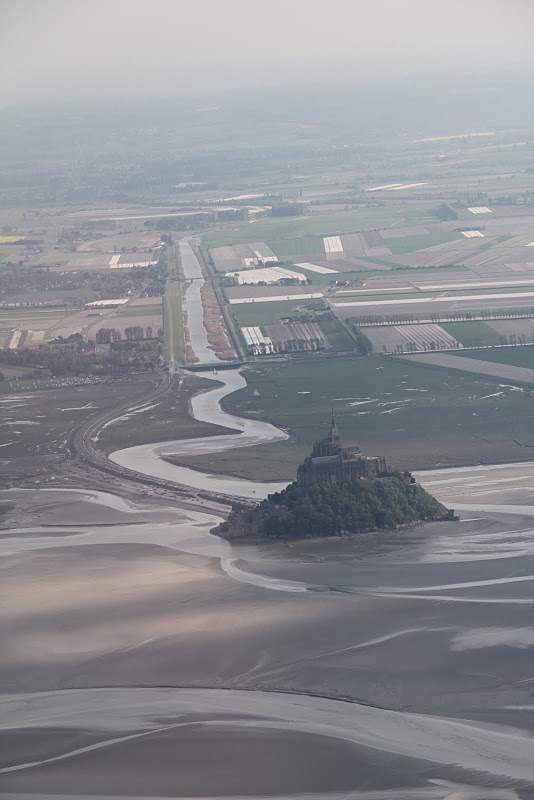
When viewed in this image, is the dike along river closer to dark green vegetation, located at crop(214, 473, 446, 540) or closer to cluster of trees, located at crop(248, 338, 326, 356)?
dark green vegetation, located at crop(214, 473, 446, 540)

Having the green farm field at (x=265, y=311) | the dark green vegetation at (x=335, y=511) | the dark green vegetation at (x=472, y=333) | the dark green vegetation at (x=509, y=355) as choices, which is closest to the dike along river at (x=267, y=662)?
the dark green vegetation at (x=335, y=511)

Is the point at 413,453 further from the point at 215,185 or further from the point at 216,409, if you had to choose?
the point at 215,185

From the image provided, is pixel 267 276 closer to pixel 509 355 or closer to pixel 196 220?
pixel 196 220

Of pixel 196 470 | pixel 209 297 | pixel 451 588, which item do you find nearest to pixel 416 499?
pixel 451 588

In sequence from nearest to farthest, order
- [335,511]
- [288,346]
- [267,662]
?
1. [267,662]
2. [335,511]
3. [288,346]

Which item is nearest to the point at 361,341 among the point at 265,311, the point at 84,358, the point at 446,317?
the point at 446,317

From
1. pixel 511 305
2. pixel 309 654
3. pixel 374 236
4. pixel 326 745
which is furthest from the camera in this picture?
pixel 374 236
